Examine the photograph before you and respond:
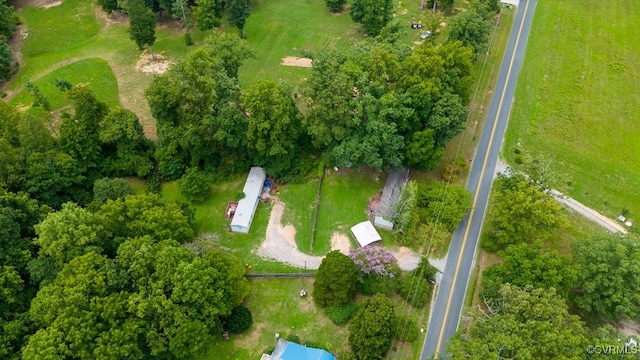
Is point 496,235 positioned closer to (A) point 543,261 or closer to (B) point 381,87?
(A) point 543,261

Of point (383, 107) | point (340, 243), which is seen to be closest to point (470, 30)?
point (383, 107)

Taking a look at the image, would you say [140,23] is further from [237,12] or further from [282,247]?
[282,247]

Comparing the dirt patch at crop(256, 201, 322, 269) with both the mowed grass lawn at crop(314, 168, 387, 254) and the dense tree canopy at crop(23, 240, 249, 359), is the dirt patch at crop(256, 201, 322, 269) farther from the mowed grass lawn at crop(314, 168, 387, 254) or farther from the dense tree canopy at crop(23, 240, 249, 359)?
the dense tree canopy at crop(23, 240, 249, 359)

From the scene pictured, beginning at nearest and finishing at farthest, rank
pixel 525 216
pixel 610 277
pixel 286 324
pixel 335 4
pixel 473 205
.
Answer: pixel 610 277 < pixel 286 324 < pixel 525 216 < pixel 473 205 < pixel 335 4

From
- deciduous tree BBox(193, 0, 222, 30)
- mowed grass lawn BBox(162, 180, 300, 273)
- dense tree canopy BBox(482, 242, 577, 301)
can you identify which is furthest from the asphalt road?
deciduous tree BBox(193, 0, 222, 30)

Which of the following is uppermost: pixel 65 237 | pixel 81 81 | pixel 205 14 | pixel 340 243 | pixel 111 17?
pixel 205 14

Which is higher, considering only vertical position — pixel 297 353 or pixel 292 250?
pixel 292 250
